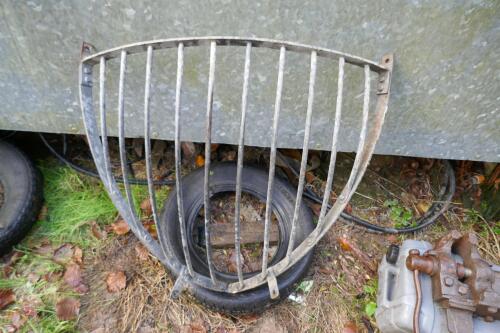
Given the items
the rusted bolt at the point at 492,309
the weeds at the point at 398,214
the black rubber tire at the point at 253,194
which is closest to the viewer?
the rusted bolt at the point at 492,309

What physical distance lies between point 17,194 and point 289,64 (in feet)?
5.00

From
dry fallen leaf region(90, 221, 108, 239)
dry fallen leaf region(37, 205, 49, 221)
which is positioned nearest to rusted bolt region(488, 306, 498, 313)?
dry fallen leaf region(90, 221, 108, 239)

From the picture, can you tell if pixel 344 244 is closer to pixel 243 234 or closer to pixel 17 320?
pixel 243 234

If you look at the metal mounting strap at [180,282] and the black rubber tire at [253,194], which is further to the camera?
the black rubber tire at [253,194]

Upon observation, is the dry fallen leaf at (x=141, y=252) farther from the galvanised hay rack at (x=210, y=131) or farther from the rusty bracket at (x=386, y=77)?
the rusty bracket at (x=386, y=77)

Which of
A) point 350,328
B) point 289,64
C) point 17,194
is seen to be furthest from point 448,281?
point 17,194

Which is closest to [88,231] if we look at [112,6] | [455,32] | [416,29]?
[112,6]

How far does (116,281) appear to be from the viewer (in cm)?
174

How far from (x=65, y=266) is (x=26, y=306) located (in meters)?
0.23

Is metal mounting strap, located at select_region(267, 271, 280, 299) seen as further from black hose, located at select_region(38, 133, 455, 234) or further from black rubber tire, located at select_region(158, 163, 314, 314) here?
black hose, located at select_region(38, 133, 455, 234)

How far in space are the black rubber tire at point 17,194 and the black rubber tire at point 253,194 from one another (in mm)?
701

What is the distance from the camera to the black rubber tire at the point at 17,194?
171cm

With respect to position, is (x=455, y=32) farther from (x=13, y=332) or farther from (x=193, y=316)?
(x=13, y=332)

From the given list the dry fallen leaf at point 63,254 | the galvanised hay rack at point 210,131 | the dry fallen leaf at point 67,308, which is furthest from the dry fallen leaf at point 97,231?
the galvanised hay rack at point 210,131
